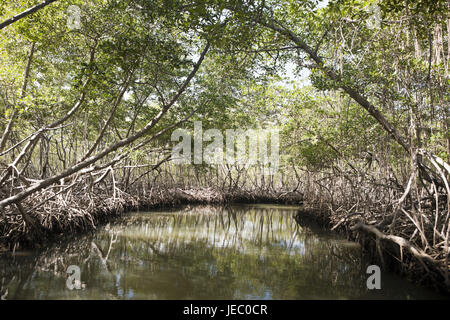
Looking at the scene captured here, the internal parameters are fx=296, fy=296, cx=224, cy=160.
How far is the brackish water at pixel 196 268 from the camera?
11.6ft

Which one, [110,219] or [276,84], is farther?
[110,219]

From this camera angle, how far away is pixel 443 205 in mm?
4320

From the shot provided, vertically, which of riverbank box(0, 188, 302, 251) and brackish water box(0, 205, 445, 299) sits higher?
riverbank box(0, 188, 302, 251)

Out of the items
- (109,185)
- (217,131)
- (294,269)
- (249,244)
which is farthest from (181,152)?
(294,269)

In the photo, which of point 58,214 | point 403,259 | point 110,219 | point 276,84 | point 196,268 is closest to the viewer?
point 403,259

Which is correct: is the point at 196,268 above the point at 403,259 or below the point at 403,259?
below

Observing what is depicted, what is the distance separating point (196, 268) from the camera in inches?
179

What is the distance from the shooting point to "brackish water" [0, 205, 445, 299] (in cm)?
354

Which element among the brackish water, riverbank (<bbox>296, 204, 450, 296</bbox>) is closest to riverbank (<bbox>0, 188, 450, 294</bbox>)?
riverbank (<bbox>296, 204, 450, 296</bbox>)

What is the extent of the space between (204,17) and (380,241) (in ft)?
Result: 14.3

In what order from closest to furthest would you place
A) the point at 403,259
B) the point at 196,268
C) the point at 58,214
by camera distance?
1. the point at 403,259
2. the point at 196,268
3. the point at 58,214

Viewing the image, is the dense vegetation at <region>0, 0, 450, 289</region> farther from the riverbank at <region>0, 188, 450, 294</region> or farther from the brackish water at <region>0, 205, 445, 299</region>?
the brackish water at <region>0, 205, 445, 299</region>

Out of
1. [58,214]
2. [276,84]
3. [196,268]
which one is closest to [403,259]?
[196,268]

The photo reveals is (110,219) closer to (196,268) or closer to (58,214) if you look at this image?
(58,214)
